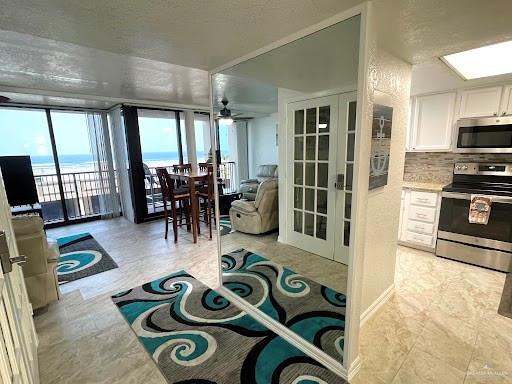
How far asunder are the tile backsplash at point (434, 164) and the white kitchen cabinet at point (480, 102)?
56 centimetres

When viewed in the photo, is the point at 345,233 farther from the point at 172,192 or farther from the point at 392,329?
the point at 172,192

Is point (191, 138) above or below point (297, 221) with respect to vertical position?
above

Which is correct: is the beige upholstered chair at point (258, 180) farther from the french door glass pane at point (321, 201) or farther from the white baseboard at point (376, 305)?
the white baseboard at point (376, 305)

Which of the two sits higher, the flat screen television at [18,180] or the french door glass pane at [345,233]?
the flat screen television at [18,180]

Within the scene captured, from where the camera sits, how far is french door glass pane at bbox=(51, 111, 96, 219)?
4598mm

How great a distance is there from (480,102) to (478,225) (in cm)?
144

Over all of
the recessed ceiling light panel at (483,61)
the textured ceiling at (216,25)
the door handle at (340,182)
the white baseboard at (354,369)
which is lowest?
the white baseboard at (354,369)

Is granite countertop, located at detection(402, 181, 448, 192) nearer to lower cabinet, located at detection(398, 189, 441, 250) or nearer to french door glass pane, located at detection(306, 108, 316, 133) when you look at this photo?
lower cabinet, located at detection(398, 189, 441, 250)

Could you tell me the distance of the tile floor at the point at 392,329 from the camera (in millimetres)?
1587

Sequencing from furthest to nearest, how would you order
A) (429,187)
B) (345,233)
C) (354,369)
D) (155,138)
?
1. (155,138)
2. (429,187)
3. (345,233)
4. (354,369)

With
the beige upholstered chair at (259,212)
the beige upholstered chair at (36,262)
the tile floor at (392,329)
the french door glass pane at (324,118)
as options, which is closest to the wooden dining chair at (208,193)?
the beige upholstered chair at (259,212)

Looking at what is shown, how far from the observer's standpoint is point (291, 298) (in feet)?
7.68

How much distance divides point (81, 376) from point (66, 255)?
2.38 m

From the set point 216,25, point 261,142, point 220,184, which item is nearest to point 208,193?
point 220,184
